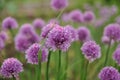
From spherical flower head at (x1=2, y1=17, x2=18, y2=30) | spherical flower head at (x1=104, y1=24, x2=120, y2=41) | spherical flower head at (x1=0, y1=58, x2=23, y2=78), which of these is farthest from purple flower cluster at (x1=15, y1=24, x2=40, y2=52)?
spherical flower head at (x1=0, y1=58, x2=23, y2=78)

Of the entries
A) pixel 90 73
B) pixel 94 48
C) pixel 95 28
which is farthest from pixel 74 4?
pixel 94 48

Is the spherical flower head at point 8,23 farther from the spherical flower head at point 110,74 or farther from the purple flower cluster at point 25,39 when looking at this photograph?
the spherical flower head at point 110,74

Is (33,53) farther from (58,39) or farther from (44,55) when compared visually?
(58,39)

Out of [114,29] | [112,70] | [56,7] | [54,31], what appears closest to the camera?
[54,31]

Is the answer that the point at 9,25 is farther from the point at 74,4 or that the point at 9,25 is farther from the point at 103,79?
the point at 74,4

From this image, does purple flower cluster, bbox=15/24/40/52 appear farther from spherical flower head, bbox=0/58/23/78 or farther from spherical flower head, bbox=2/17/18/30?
spherical flower head, bbox=0/58/23/78

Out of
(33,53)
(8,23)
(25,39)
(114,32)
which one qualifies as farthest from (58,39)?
(8,23)
